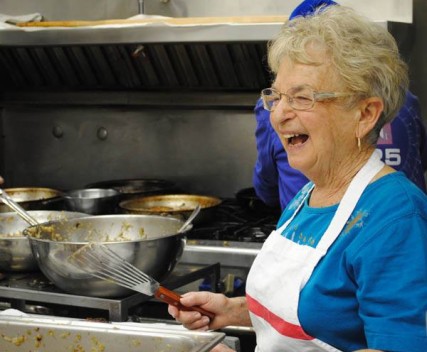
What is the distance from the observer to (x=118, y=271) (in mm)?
2002

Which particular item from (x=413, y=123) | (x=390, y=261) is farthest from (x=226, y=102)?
(x=390, y=261)

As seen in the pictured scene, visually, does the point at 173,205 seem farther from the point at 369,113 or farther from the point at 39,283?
the point at 369,113

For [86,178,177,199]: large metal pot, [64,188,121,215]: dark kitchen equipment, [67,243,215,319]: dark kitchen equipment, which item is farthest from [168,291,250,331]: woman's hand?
[86,178,177,199]: large metal pot

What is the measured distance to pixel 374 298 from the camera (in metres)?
1.42

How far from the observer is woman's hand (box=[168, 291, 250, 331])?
6.12 feet

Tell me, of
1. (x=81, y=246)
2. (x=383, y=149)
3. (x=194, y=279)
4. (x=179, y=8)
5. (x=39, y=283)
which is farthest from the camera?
(x=179, y=8)

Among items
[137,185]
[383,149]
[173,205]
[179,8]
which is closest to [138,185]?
[137,185]

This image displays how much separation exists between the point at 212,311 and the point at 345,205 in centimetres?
52

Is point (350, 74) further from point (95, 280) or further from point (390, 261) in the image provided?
point (95, 280)

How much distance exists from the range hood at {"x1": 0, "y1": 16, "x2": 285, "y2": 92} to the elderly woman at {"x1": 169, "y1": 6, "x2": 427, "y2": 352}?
5.24ft

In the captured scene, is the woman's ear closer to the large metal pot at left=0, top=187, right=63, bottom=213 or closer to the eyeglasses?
the eyeglasses

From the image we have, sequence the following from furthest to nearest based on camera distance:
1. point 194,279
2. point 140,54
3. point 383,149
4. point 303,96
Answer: point 140,54 < point 194,279 < point 383,149 < point 303,96

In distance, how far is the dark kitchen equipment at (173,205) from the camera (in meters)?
3.21

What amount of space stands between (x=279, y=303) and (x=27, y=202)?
1870 millimetres
